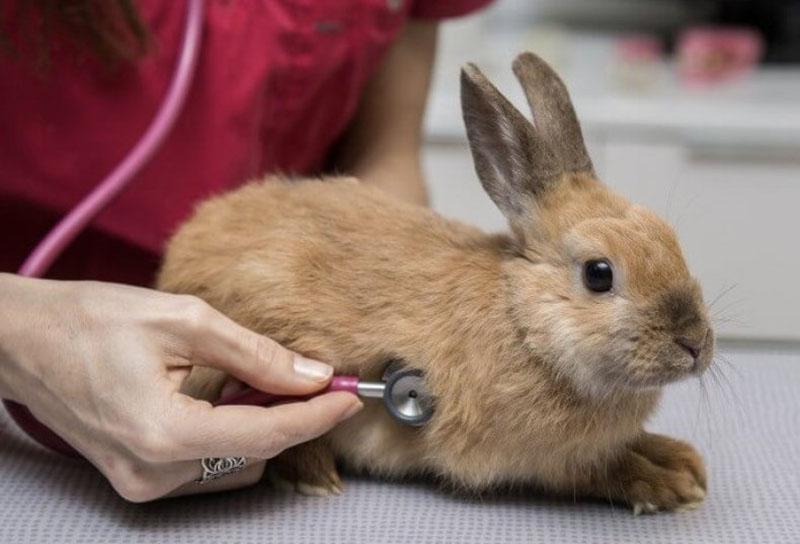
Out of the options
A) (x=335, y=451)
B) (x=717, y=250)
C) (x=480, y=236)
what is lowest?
(x=717, y=250)

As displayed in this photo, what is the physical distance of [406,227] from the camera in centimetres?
81

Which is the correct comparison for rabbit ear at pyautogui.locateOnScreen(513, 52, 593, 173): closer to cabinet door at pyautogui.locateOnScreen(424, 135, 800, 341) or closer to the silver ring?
the silver ring

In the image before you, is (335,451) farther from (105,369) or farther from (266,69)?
(266,69)

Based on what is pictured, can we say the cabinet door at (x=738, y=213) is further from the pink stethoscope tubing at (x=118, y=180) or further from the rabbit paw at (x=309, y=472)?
the rabbit paw at (x=309, y=472)

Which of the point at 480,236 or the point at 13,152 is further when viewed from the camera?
the point at 13,152

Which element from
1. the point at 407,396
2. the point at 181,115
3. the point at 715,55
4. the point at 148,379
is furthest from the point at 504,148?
the point at 715,55

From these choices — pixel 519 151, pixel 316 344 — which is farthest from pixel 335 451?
pixel 519 151

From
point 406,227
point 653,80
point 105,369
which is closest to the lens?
point 105,369

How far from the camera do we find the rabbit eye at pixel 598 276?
2.39 ft

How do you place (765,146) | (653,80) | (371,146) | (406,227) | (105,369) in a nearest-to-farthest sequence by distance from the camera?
(105,369)
(406,227)
(371,146)
(765,146)
(653,80)

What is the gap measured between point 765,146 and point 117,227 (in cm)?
114

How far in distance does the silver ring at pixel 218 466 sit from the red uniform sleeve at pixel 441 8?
2.29 ft

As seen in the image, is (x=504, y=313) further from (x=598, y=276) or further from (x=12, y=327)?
(x=12, y=327)

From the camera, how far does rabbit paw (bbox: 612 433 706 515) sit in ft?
2.53
